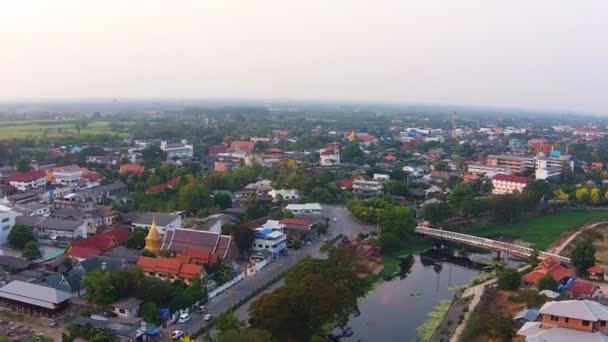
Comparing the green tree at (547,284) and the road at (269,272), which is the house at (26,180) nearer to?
the road at (269,272)

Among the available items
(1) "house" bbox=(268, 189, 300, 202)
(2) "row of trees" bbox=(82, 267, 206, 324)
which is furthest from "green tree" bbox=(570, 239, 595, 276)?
(1) "house" bbox=(268, 189, 300, 202)

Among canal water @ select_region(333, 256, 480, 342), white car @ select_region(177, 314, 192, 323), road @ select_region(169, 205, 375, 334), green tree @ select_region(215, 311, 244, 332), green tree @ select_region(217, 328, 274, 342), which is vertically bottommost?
canal water @ select_region(333, 256, 480, 342)

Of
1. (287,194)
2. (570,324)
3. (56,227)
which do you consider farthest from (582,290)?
(56,227)

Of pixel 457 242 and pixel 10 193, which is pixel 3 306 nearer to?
pixel 10 193

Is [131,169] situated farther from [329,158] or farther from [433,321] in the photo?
[433,321]

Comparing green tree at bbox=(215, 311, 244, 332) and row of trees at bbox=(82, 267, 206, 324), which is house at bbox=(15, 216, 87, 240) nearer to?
row of trees at bbox=(82, 267, 206, 324)
